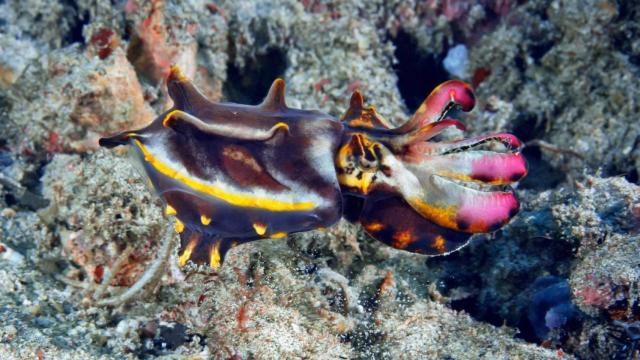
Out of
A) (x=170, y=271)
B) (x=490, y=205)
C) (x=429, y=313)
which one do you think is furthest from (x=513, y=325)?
(x=170, y=271)

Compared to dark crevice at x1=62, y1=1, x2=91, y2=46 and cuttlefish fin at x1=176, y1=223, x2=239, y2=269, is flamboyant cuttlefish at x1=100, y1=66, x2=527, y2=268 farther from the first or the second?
dark crevice at x1=62, y1=1, x2=91, y2=46

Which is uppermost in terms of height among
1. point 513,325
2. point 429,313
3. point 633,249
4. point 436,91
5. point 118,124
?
point 436,91

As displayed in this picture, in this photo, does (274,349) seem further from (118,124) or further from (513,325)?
(118,124)

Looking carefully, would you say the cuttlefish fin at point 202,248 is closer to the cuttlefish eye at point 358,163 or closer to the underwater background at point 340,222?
the underwater background at point 340,222

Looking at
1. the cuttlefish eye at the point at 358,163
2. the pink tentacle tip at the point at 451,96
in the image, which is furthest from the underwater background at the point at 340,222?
the pink tentacle tip at the point at 451,96

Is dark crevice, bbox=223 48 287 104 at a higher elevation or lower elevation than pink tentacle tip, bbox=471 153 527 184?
lower

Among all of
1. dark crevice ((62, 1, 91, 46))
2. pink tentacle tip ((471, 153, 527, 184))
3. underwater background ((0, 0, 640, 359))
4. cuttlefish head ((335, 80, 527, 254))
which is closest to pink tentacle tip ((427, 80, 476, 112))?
cuttlefish head ((335, 80, 527, 254))

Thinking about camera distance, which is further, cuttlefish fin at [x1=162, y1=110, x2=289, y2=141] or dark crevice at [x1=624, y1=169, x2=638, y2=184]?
dark crevice at [x1=624, y1=169, x2=638, y2=184]
